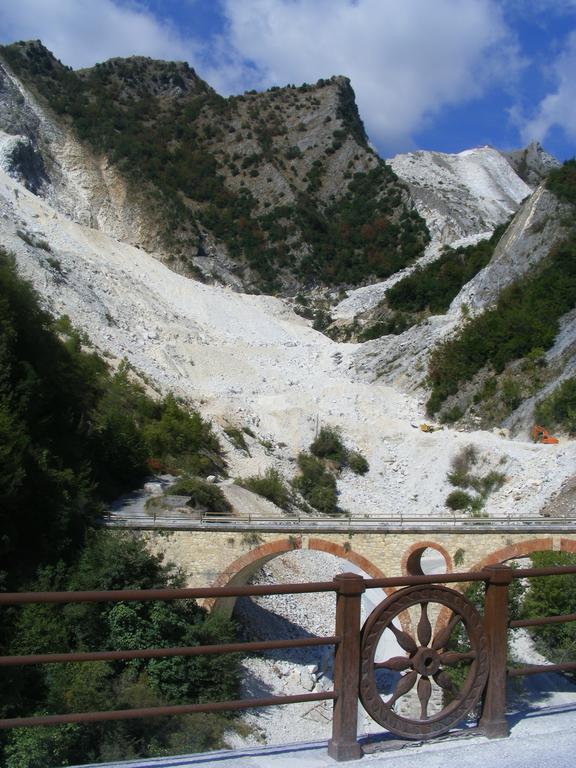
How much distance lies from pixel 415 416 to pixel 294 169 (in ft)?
136

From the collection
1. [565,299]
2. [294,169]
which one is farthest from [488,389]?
[294,169]

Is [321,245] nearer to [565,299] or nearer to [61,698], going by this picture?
[565,299]

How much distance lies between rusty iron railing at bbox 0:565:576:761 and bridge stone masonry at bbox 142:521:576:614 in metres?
13.5

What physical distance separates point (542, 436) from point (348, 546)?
46.1ft

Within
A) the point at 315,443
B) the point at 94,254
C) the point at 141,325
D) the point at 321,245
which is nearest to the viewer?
the point at 315,443

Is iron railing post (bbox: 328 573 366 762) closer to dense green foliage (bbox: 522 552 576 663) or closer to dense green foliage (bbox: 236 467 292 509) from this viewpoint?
dense green foliage (bbox: 522 552 576 663)

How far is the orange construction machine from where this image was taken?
28180mm

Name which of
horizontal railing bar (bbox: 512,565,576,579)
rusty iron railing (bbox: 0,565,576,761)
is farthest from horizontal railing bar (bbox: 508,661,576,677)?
horizontal railing bar (bbox: 512,565,576,579)

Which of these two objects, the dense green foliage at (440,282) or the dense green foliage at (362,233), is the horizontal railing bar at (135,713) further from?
the dense green foliage at (362,233)

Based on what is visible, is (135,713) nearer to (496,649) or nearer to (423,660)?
(423,660)

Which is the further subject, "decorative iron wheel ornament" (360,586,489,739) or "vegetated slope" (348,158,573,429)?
"vegetated slope" (348,158,573,429)

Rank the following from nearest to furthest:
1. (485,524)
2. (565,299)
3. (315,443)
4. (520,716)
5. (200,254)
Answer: (520,716) → (485,524) → (315,443) → (565,299) → (200,254)

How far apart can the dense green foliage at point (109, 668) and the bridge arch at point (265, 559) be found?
80 cm

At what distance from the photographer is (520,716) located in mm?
4234
